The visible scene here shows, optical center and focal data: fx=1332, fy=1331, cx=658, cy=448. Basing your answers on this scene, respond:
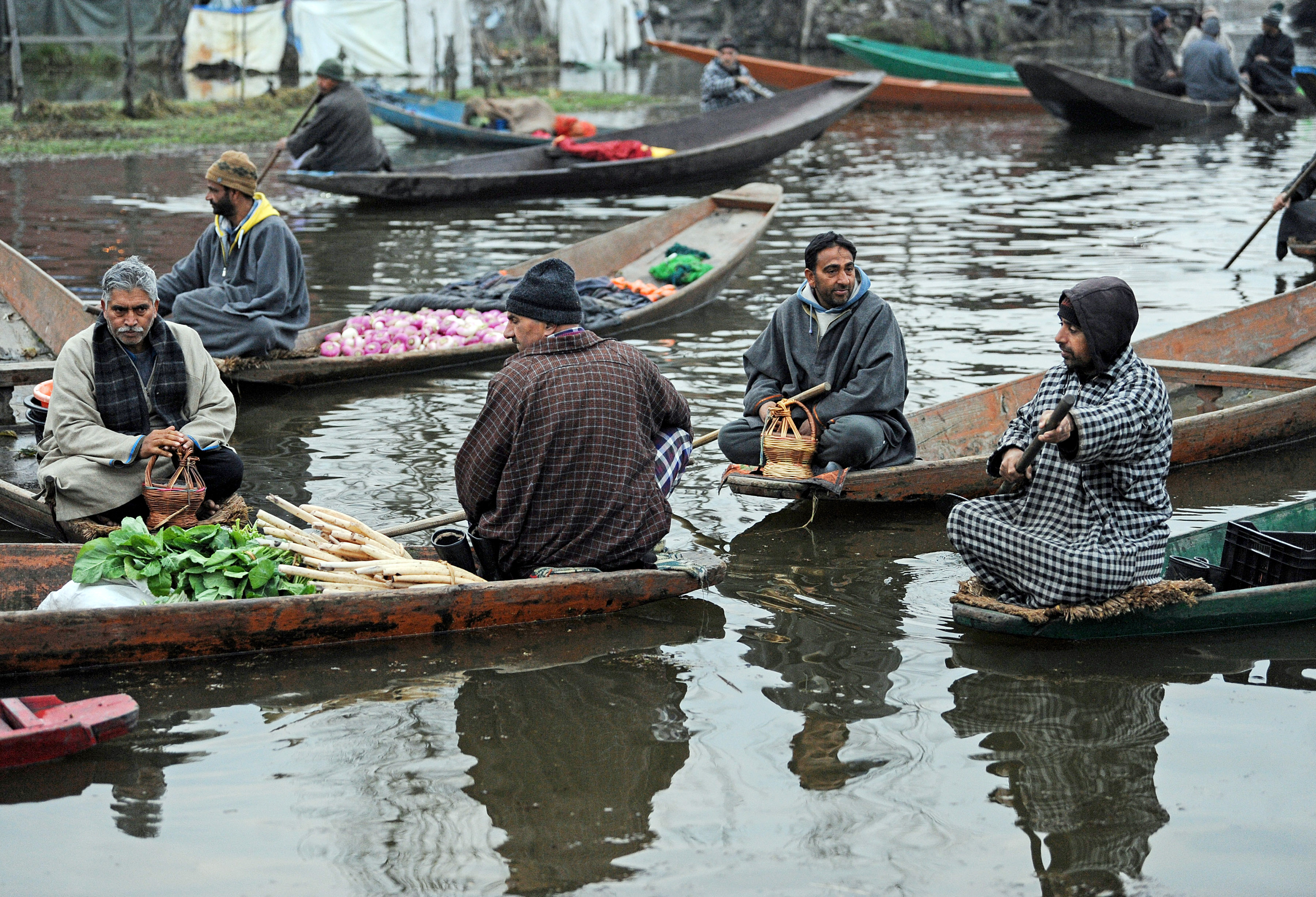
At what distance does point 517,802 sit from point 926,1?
31.0m

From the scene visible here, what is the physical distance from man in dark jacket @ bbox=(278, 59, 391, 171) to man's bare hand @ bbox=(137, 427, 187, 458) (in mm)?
7353

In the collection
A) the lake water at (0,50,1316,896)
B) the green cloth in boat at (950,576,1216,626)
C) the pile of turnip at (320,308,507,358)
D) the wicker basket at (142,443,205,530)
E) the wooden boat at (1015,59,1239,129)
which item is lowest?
the lake water at (0,50,1316,896)

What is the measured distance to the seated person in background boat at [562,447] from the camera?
13.4 ft

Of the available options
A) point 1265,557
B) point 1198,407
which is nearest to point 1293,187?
point 1198,407

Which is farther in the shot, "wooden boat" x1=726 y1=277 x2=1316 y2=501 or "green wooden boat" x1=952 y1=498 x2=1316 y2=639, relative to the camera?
"wooden boat" x1=726 y1=277 x2=1316 y2=501

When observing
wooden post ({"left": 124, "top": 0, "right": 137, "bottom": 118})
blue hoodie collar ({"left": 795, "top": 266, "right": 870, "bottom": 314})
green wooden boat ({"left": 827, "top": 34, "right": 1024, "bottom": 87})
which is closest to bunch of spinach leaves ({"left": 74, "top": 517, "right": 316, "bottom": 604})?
blue hoodie collar ({"left": 795, "top": 266, "right": 870, "bottom": 314})

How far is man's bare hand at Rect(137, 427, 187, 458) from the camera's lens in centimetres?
465

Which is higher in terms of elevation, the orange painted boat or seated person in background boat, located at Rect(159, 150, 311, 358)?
the orange painted boat

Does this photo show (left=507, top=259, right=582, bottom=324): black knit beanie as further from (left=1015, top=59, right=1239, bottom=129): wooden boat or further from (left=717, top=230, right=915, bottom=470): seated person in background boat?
(left=1015, top=59, right=1239, bottom=129): wooden boat

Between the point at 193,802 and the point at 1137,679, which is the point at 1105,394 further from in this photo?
the point at 193,802

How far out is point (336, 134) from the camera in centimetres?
1193

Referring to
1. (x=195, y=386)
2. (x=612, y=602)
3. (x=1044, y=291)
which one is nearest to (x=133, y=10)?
(x=1044, y=291)

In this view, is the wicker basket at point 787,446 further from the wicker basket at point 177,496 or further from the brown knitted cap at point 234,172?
the brown knitted cap at point 234,172

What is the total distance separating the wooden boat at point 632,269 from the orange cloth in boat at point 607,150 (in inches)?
134
